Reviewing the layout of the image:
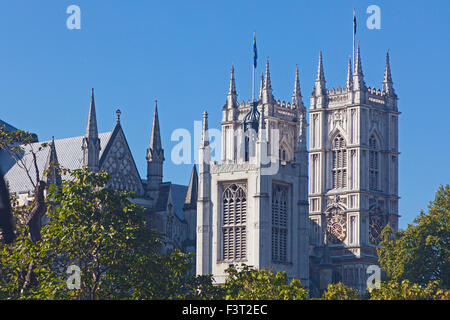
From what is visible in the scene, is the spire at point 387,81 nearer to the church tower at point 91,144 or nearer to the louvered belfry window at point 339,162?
the louvered belfry window at point 339,162

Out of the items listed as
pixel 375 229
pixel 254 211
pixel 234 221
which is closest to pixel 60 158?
pixel 234 221

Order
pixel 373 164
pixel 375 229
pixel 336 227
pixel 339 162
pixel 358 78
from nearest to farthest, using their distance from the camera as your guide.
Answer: pixel 375 229, pixel 336 227, pixel 358 78, pixel 373 164, pixel 339 162

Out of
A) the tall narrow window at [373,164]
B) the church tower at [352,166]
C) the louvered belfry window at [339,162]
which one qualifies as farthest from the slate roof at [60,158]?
the tall narrow window at [373,164]

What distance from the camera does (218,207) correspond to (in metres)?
118

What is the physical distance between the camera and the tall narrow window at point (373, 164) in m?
150

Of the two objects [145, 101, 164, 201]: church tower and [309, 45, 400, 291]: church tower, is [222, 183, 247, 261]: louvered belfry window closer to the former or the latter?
[145, 101, 164, 201]: church tower

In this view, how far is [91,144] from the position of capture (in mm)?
115000

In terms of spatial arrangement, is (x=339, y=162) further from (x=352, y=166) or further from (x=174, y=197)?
(x=174, y=197)

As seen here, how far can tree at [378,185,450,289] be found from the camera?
108 metres

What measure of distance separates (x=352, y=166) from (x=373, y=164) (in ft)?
9.33

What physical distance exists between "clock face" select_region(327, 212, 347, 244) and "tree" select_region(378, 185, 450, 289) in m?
34.3

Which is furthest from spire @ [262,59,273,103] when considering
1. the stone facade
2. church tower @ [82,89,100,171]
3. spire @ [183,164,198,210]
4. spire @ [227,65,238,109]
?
church tower @ [82,89,100,171]
